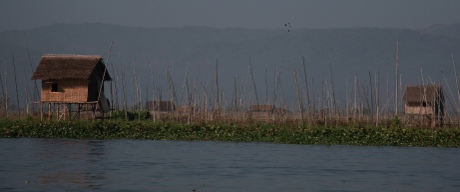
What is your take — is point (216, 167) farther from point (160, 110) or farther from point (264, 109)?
point (264, 109)

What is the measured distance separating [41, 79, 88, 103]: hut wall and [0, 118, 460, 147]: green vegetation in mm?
3680

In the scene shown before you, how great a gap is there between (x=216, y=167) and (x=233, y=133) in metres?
11.1

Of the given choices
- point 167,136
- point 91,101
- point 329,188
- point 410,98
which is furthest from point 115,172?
point 410,98

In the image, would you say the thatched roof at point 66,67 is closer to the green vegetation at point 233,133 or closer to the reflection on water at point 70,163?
the green vegetation at point 233,133

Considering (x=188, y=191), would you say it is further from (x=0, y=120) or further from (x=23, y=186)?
(x=0, y=120)

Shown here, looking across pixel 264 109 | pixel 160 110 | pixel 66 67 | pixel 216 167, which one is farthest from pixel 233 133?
pixel 264 109

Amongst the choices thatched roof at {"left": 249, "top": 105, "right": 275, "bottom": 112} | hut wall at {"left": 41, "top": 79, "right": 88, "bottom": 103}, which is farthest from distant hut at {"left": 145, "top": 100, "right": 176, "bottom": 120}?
thatched roof at {"left": 249, "top": 105, "right": 275, "bottom": 112}

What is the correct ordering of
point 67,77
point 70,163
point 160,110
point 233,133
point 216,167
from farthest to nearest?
1. point 160,110
2. point 67,77
3. point 233,133
4. point 216,167
5. point 70,163

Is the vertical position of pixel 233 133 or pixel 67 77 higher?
pixel 67 77

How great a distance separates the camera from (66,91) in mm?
39156

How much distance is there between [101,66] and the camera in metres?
40.9

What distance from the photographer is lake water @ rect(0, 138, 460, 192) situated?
17469 millimetres

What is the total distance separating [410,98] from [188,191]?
3699 cm

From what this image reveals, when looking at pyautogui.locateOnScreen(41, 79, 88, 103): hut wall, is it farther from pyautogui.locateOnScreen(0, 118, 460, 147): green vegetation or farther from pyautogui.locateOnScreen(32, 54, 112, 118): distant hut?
pyautogui.locateOnScreen(0, 118, 460, 147): green vegetation
